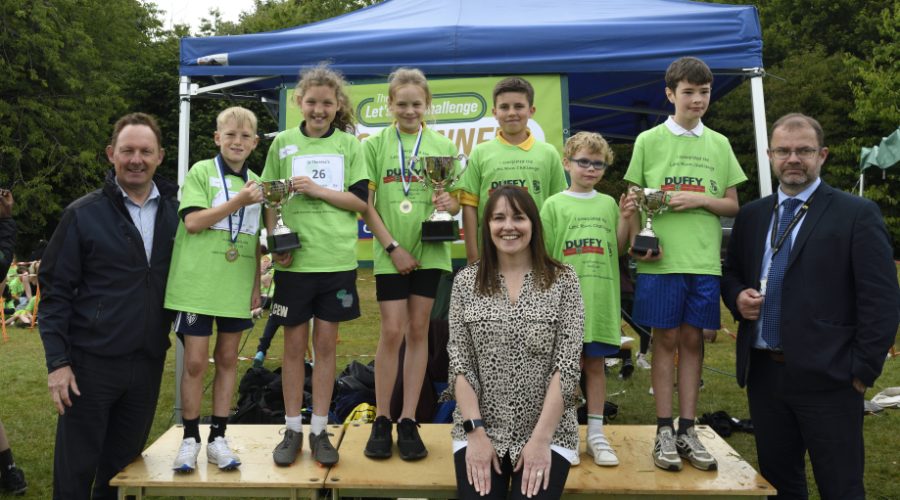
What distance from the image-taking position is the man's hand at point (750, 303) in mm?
3146

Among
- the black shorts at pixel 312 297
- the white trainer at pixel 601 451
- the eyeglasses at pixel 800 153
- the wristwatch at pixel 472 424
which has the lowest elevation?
the white trainer at pixel 601 451

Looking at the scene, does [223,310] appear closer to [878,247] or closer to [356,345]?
[878,247]

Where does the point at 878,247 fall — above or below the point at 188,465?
above

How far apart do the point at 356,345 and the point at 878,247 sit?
762 cm

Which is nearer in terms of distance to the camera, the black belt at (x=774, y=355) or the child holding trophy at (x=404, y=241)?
the black belt at (x=774, y=355)

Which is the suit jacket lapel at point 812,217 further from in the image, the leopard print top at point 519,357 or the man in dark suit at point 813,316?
the leopard print top at point 519,357

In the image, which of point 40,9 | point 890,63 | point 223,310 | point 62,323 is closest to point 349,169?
point 223,310

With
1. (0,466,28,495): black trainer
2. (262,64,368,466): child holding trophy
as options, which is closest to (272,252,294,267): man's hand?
(262,64,368,466): child holding trophy

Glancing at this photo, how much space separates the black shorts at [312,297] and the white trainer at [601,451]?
4.10ft

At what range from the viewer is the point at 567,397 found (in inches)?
114

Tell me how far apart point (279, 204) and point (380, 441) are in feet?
3.87

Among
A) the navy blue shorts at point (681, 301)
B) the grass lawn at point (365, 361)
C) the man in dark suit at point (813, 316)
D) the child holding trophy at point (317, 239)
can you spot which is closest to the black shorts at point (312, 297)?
the child holding trophy at point (317, 239)

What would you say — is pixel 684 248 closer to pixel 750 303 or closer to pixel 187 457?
pixel 750 303

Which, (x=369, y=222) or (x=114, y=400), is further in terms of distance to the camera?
(x=369, y=222)
